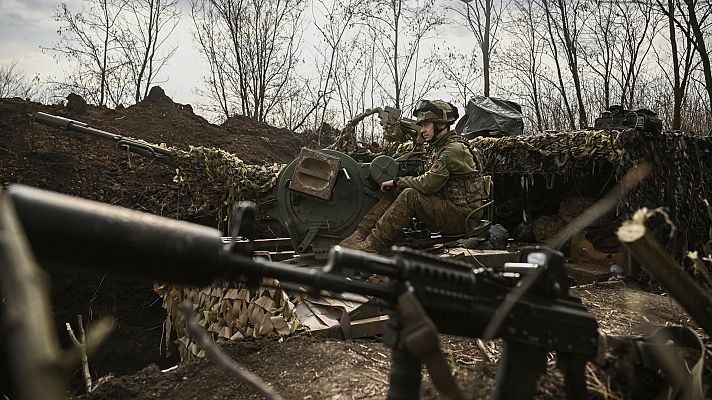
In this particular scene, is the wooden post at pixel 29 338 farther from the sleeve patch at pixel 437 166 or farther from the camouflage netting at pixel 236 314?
the sleeve patch at pixel 437 166

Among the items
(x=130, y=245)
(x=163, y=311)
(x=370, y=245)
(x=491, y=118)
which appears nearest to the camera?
(x=130, y=245)

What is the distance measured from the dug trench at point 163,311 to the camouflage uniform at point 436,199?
1.51 metres

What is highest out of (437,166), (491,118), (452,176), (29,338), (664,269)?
(491,118)

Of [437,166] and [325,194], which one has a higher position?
[437,166]

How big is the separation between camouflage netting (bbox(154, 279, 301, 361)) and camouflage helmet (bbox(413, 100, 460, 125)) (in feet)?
8.70

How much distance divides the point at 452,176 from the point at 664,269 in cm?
420

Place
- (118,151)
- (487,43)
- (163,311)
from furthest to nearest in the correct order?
(487,43)
(118,151)
(163,311)

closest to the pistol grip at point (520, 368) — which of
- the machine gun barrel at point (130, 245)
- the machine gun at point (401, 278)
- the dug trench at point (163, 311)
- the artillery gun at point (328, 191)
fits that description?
the machine gun at point (401, 278)

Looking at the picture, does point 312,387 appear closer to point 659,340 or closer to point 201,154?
point 659,340

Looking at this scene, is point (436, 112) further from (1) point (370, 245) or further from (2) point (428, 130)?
(1) point (370, 245)

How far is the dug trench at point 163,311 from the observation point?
3549 mm

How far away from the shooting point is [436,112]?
21.2ft

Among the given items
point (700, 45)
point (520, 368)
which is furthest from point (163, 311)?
point (700, 45)

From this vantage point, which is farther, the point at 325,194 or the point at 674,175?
the point at 674,175
